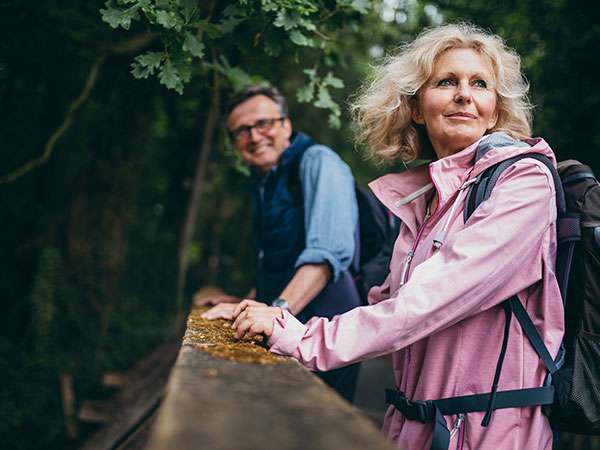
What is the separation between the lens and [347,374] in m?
3.34

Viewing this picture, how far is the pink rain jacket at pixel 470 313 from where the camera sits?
1721 mm

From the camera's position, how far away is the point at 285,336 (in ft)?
6.07

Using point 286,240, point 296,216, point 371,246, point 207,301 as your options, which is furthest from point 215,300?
point 371,246

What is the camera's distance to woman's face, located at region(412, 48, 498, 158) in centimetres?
222

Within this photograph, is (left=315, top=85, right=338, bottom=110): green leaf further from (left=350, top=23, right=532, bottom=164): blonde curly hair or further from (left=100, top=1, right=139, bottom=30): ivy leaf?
(left=100, top=1, right=139, bottom=30): ivy leaf

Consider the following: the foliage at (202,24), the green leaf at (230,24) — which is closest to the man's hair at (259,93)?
the foliage at (202,24)

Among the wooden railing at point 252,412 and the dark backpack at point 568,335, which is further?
the dark backpack at point 568,335

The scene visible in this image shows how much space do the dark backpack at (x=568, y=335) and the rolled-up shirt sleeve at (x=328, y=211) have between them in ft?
3.89

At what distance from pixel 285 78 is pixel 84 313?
14.4ft

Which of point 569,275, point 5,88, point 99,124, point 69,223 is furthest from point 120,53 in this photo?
point 569,275

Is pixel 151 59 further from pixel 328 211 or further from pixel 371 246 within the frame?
pixel 371 246

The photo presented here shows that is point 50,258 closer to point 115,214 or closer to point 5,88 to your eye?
point 115,214

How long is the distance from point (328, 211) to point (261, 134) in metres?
0.83

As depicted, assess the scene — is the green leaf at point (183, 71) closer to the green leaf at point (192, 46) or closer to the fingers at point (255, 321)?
the green leaf at point (192, 46)
